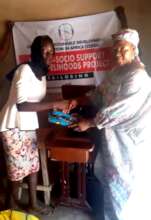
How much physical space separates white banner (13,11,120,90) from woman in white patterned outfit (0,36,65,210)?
0.48 meters

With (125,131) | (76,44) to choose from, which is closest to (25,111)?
(125,131)

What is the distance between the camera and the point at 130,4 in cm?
245

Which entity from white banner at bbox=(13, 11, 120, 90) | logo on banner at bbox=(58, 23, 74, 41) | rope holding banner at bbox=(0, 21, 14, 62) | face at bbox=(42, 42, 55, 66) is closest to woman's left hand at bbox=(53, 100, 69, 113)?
face at bbox=(42, 42, 55, 66)

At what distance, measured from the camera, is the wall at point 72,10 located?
246 cm

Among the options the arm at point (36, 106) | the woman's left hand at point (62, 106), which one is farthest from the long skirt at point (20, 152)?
the woman's left hand at point (62, 106)

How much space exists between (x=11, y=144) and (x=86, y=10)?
1.15m

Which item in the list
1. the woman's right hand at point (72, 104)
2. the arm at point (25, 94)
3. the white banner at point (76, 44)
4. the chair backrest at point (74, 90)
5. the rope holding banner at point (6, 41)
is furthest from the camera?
the rope holding banner at point (6, 41)

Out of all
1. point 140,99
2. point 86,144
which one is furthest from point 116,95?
point 86,144

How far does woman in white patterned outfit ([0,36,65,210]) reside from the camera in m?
2.11

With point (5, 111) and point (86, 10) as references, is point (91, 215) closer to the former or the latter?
point (5, 111)

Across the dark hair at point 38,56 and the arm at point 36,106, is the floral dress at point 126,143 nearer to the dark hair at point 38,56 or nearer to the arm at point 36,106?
the arm at point 36,106

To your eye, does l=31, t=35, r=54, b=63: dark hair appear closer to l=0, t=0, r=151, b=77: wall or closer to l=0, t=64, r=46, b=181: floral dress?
l=0, t=64, r=46, b=181: floral dress

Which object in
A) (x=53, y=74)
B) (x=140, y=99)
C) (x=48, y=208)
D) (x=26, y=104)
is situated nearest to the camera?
(x=140, y=99)

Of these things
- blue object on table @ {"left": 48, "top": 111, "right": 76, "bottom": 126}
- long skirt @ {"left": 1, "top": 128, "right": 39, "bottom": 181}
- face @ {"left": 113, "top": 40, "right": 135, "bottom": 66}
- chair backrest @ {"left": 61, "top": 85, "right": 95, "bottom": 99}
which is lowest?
long skirt @ {"left": 1, "top": 128, "right": 39, "bottom": 181}
